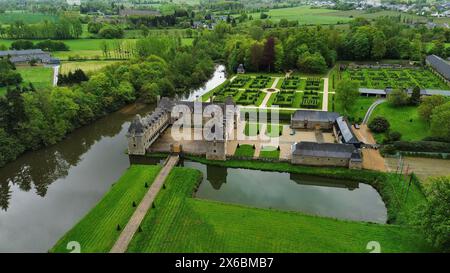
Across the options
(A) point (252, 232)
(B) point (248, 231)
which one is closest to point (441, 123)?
(A) point (252, 232)

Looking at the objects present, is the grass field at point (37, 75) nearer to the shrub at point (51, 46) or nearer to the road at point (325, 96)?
the shrub at point (51, 46)

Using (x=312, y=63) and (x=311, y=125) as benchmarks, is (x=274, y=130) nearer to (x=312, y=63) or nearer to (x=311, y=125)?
(x=311, y=125)

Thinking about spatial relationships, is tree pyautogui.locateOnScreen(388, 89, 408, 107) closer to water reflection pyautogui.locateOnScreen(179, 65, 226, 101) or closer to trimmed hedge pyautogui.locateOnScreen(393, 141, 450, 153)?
trimmed hedge pyautogui.locateOnScreen(393, 141, 450, 153)

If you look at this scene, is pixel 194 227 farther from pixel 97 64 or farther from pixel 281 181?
pixel 97 64

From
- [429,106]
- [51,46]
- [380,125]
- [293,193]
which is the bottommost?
[293,193]

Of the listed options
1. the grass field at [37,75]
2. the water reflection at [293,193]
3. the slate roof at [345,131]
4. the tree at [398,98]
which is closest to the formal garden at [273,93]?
the slate roof at [345,131]

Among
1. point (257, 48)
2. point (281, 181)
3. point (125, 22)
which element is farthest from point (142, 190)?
point (125, 22)

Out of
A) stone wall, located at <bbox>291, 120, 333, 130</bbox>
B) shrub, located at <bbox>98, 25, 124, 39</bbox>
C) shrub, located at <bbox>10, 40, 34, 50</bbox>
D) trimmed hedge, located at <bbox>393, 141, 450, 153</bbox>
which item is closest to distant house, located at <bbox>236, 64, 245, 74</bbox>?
stone wall, located at <bbox>291, 120, 333, 130</bbox>
